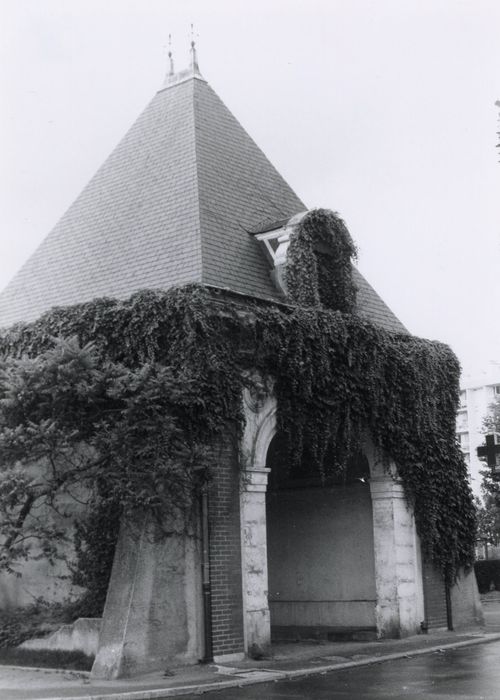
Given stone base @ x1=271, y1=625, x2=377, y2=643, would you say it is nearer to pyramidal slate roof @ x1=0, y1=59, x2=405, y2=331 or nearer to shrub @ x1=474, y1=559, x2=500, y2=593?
pyramidal slate roof @ x1=0, y1=59, x2=405, y2=331

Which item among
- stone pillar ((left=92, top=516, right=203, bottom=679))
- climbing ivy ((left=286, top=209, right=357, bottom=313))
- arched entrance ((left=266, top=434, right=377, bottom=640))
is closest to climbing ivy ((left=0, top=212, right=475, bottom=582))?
climbing ivy ((left=286, top=209, right=357, bottom=313))

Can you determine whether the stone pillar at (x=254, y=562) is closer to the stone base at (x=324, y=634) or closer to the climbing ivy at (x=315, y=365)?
the climbing ivy at (x=315, y=365)

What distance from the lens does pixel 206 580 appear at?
50.7 ft

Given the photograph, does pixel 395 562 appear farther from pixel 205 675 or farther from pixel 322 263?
pixel 205 675

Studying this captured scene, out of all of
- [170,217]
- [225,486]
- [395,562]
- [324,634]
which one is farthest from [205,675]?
[170,217]

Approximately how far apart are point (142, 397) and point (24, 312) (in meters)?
6.13

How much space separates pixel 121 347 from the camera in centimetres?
1612

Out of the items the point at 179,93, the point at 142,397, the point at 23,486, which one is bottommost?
the point at 23,486

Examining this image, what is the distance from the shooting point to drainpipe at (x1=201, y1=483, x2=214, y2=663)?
599 inches

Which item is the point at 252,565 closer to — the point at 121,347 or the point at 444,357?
the point at 121,347

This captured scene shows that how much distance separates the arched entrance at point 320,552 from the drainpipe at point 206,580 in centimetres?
394

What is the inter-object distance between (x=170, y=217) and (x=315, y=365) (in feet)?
13.6

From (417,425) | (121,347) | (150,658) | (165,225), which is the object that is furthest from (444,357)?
(150,658)

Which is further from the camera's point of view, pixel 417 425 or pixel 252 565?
pixel 417 425
